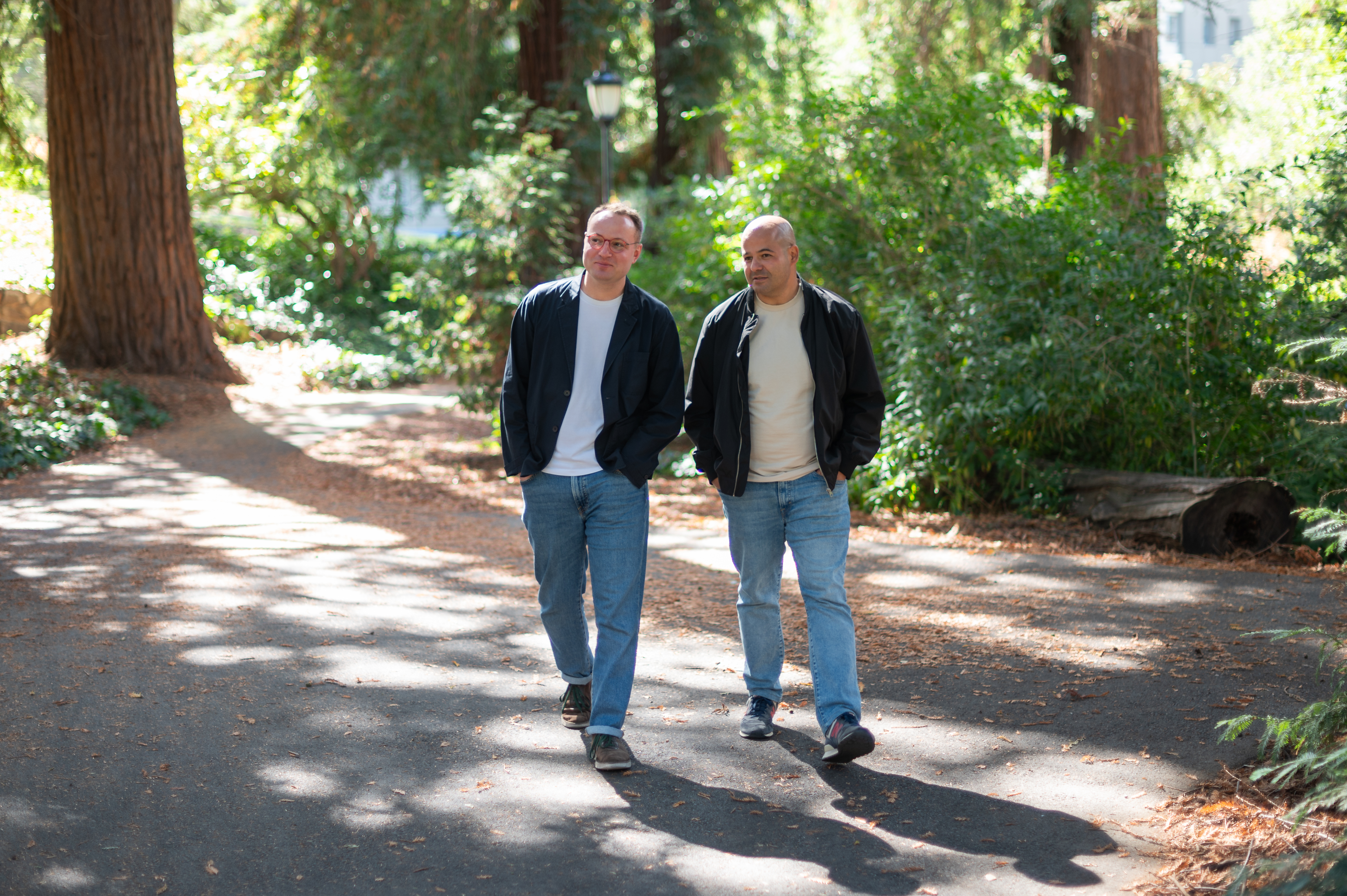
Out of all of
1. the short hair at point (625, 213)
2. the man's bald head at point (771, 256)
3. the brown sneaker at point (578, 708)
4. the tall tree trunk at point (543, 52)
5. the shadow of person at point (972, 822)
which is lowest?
the shadow of person at point (972, 822)

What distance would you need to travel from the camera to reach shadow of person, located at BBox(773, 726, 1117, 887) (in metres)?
3.32

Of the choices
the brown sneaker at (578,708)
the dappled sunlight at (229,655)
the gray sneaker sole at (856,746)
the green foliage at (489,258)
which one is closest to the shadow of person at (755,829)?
the gray sneaker sole at (856,746)

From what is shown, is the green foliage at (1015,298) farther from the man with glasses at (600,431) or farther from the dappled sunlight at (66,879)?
the dappled sunlight at (66,879)

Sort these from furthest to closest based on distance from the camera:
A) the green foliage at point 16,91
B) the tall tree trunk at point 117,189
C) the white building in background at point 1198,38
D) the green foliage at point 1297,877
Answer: the white building in background at point 1198,38 → the tall tree trunk at point 117,189 → the green foliage at point 16,91 → the green foliage at point 1297,877

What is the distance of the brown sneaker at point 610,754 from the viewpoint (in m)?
3.99

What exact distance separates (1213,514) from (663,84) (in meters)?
13.0

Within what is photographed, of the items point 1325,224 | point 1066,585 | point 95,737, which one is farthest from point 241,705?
point 1325,224

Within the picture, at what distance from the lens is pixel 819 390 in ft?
13.3

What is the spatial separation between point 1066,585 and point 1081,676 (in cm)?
166

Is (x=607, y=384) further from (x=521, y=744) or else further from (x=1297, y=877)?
(x=1297, y=877)

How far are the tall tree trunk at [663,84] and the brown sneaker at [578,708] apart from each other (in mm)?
14307

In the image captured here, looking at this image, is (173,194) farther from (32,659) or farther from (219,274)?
(32,659)

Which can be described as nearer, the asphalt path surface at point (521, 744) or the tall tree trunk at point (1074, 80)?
the asphalt path surface at point (521, 744)

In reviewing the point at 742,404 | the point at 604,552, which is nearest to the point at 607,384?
the point at 742,404
